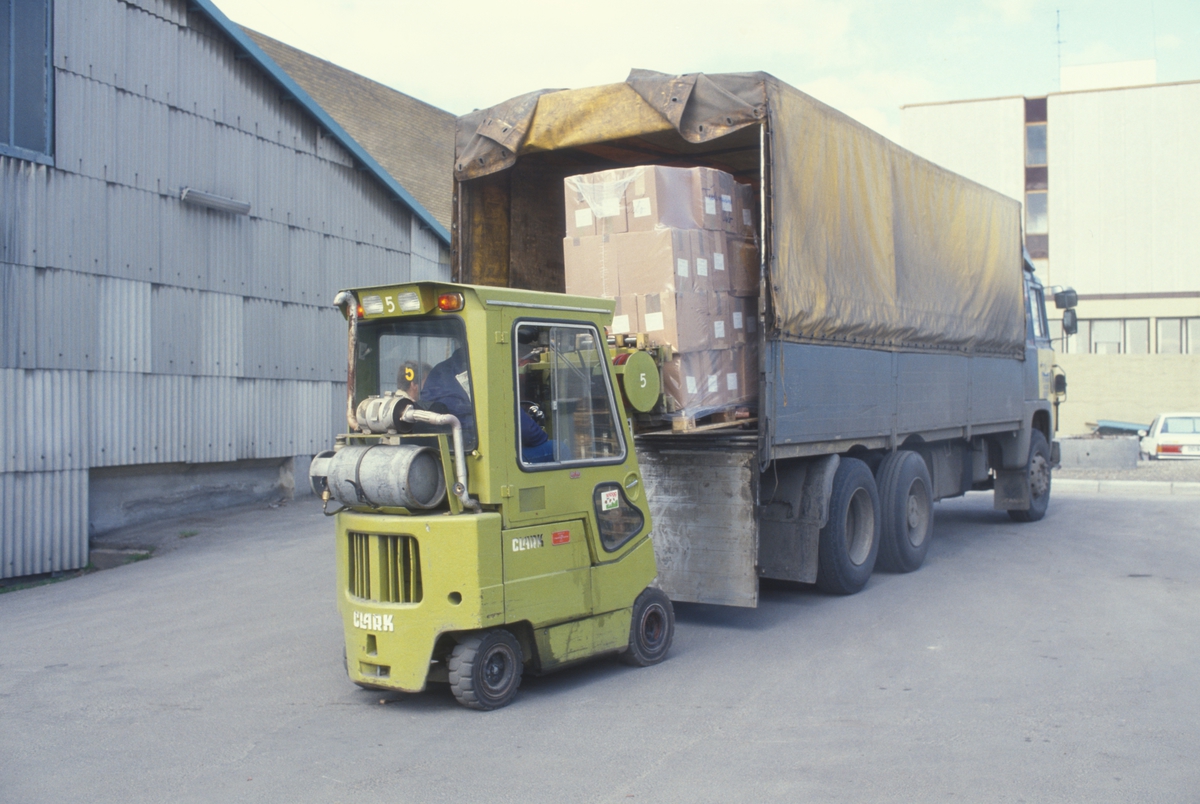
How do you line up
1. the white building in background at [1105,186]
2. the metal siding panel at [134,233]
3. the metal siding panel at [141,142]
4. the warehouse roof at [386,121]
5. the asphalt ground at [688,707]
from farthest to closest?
the white building in background at [1105,186], the warehouse roof at [386,121], the metal siding panel at [141,142], the metal siding panel at [134,233], the asphalt ground at [688,707]

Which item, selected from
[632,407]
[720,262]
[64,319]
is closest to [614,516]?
[632,407]

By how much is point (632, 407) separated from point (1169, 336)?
135 ft

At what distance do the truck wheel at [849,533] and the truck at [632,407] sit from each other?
0.08 feet

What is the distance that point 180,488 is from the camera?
13766mm

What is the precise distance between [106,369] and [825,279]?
865cm

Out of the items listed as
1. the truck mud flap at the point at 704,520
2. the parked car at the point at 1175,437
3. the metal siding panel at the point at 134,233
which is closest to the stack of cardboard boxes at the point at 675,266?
the truck mud flap at the point at 704,520

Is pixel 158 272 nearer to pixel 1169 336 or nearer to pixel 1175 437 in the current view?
pixel 1175 437

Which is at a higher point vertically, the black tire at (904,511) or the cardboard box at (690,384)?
the cardboard box at (690,384)

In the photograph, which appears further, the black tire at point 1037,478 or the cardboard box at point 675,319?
the black tire at point 1037,478

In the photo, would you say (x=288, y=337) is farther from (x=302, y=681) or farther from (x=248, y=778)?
(x=248, y=778)

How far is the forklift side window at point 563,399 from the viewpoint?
5969mm

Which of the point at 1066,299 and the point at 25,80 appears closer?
the point at 25,80

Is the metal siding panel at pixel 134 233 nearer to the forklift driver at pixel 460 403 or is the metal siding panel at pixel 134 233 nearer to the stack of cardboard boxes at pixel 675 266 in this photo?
the stack of cardboard boxes at pixel 675 266

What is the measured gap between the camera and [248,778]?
189 inches
